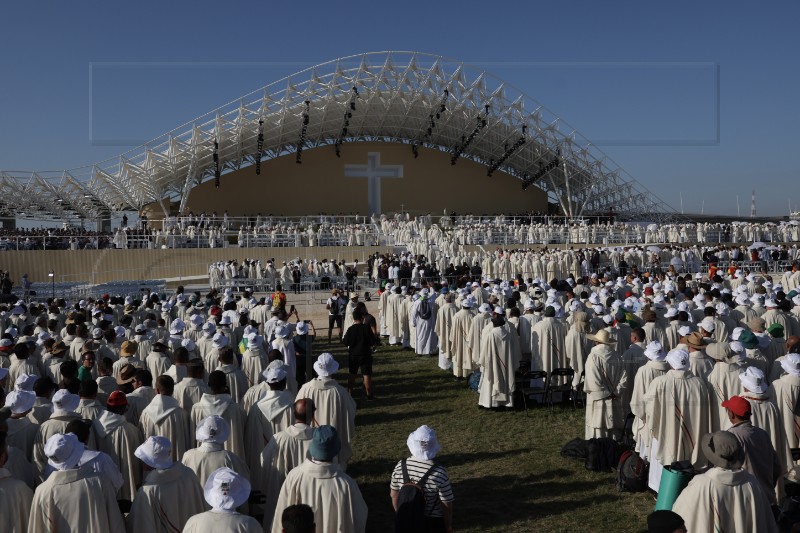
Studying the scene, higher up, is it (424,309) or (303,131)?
(303,131)

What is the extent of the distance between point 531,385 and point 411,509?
631 centimetres

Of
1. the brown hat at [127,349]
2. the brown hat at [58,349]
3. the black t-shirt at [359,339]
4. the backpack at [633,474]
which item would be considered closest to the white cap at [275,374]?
the brown hat at [127,349]

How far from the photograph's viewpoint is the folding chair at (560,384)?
886 cm

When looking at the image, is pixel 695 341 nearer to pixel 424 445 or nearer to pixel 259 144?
pixel 424 445

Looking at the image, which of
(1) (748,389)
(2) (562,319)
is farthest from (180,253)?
(1) (748,389)

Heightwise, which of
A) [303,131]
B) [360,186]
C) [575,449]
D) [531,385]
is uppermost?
[303,131]

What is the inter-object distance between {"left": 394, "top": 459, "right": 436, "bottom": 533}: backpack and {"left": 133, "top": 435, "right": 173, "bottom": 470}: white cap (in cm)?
132

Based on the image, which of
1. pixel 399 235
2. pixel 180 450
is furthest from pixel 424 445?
pixel 399 235

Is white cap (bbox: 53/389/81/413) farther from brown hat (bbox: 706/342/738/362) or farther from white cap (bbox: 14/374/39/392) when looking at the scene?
brown hat (bbox: 706/342/738/362)

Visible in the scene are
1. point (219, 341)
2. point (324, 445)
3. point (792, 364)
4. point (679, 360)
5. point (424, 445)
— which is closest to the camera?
point (324, 445)

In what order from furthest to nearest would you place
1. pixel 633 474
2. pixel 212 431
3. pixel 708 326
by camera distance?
pixel 708 326 < pixel 633 474 < pixel 212 431

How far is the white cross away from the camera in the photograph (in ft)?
165

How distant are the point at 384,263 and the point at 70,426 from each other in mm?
20893

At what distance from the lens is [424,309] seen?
13.0 meters
